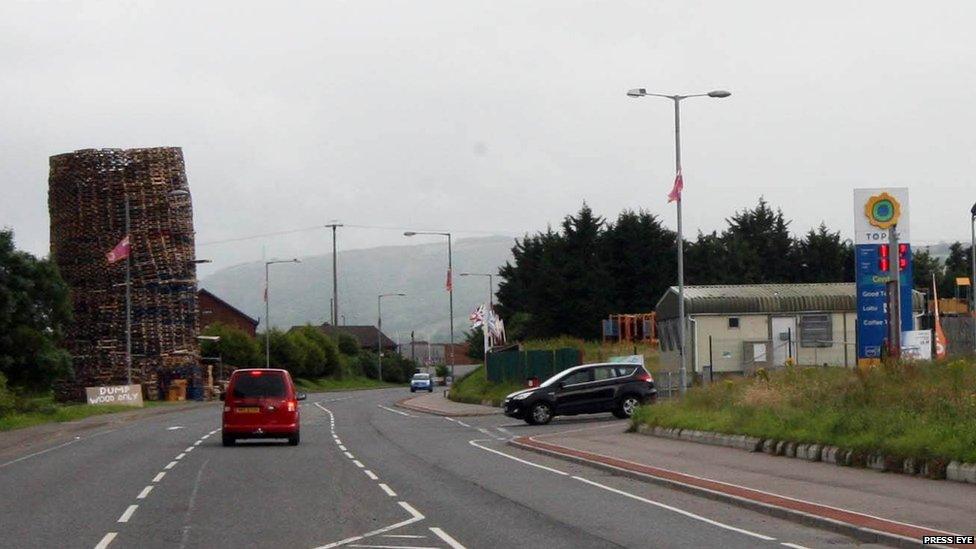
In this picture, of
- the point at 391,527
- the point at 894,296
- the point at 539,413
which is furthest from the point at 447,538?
the point at 539,413

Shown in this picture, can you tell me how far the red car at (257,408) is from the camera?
30.8m

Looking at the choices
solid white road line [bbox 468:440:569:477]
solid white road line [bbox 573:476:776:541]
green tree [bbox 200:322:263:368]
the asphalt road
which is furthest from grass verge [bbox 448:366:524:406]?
solid white road line [bbox 573:476:776:541]

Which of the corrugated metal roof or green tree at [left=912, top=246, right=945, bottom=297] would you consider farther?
green tree at [left=912, top=246, right=945, bottom=297]

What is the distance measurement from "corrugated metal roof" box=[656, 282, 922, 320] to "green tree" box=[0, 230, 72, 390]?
29.5 meters

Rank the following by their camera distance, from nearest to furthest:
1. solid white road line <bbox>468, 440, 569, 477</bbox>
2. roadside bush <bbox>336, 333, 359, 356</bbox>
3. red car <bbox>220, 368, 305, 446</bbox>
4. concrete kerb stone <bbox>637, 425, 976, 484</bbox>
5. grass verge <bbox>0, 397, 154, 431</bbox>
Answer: concrete kerb stone <bbox>637, 425, 976, 484</bbox>
solid white road line <bbox>468, 440, 569, 477</bbox>
red car <bbox>220, 368, 305, 446</bbox>
grass verge <bbox>0, 397, 154, 431</bbox>
roadside bush <bbox>336, 333, 359, 356</bbox>

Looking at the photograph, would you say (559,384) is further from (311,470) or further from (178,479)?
(178,479)

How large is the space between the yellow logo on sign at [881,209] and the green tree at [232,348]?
207 ft

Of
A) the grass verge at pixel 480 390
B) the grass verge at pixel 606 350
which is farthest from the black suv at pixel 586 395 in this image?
the grass verge at pixel 480 390

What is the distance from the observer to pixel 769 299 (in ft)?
→ 190

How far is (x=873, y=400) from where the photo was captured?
23.7m

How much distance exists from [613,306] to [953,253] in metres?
47.8

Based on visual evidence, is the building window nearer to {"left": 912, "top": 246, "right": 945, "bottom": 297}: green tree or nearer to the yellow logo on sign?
the yellow logo on sign

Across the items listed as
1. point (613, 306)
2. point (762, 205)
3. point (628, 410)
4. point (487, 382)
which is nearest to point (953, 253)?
point (762, 205)

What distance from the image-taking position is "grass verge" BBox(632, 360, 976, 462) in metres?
A: 19.4
